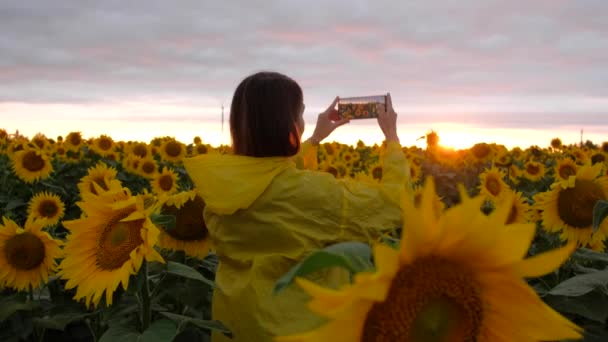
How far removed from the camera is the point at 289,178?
309 cm

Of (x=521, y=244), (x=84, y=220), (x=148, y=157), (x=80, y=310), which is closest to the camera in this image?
(x=521, y=244)

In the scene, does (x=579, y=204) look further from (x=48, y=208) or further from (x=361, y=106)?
(x=48, y=208)

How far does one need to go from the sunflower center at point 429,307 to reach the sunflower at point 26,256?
273 cm

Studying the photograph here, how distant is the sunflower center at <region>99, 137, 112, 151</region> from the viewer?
467 inches

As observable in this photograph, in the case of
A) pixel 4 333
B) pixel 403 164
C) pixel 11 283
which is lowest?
pixel 4 333

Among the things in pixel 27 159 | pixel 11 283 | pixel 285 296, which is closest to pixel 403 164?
pixel 285 296

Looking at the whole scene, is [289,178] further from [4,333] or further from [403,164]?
[4,333]

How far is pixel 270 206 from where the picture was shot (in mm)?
3062

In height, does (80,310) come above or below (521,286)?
below

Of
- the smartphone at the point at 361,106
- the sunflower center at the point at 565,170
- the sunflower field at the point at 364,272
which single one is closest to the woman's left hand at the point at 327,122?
the smartphone at the point at 361,106

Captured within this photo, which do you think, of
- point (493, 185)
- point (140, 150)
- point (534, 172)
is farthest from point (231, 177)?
point (140, 150)

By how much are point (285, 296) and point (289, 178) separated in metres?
0.52

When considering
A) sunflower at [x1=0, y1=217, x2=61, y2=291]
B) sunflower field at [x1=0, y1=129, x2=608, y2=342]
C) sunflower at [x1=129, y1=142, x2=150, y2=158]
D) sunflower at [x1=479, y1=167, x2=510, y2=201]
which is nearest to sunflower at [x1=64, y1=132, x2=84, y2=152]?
sunflower at [x1=129, y1=142, x2=150, y2=158]

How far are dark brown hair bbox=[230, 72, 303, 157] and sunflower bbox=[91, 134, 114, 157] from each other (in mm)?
8798
